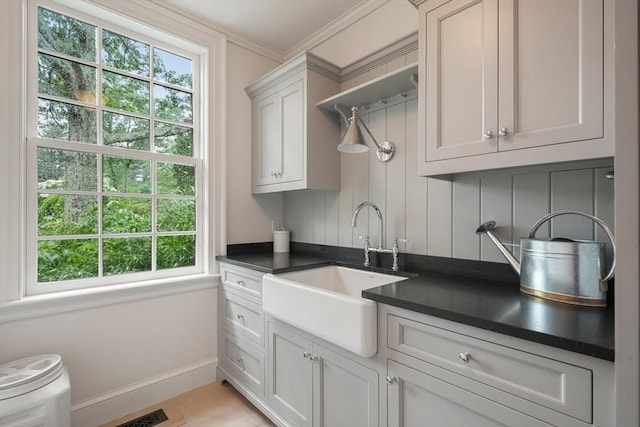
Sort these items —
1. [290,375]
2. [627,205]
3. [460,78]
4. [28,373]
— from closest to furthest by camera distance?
[627,205] < [460,78] < [28,373] < [290,375]

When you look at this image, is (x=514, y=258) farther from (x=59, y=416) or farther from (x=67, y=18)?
(x=67, y=18)

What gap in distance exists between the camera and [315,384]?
1.40 m

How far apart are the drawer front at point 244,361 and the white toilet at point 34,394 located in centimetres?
87

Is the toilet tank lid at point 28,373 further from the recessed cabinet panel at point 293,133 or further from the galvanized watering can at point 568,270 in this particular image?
the galvanized watering can at point 568,270

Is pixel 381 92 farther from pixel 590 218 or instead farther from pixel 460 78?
pixel 590 218

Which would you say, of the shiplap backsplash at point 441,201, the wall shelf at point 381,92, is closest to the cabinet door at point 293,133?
the wall shelf at point 381,92

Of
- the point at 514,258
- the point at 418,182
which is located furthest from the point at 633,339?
the point at 418,182

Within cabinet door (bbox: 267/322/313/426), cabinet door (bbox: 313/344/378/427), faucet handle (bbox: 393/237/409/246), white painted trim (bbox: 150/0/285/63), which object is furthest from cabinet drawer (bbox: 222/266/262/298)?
white painted trim (bbox: 150/0/285/63)

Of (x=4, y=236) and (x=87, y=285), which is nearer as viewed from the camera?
(x=4, y=236)

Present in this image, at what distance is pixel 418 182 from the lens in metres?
1.67

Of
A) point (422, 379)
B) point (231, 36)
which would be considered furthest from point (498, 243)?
point (231, 36)

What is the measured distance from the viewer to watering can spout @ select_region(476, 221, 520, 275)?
1.22 meters

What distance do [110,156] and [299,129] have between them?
4.00 feet

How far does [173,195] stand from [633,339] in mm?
2298
